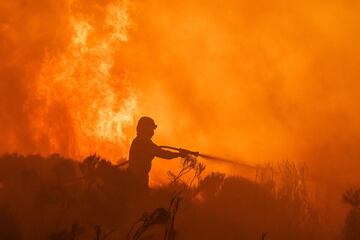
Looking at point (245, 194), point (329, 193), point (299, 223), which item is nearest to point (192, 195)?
point (245, 194)

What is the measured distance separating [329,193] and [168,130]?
1119cm

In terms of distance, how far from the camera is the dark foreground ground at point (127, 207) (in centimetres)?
1410

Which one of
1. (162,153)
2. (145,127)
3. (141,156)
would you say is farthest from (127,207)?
(145,127)

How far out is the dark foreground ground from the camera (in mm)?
14102

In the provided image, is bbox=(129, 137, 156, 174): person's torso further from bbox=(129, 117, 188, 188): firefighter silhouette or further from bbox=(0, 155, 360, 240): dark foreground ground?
bbox=(0, 155, 360, 240): dark foreground ground

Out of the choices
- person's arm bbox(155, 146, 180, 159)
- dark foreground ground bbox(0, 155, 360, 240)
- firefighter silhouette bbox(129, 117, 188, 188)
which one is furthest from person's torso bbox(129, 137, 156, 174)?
dark foreground ground bbox(0, 155, 360, 240)

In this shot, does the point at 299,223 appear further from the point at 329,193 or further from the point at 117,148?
the point at 117,148

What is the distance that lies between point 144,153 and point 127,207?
82.1 inches

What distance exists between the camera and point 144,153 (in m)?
16.8

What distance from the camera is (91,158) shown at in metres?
14.9

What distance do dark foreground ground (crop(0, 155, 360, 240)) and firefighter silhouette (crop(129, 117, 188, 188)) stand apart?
1.97 ft

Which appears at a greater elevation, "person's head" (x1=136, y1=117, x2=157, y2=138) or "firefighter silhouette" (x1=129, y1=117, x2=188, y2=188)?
"person's head" (x1=136, y1=117, x2=157, y2=138)

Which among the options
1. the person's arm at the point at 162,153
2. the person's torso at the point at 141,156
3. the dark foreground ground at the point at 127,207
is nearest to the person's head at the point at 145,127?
the person's torso at the point at 141,156

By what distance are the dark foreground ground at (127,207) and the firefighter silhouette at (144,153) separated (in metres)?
0.60
